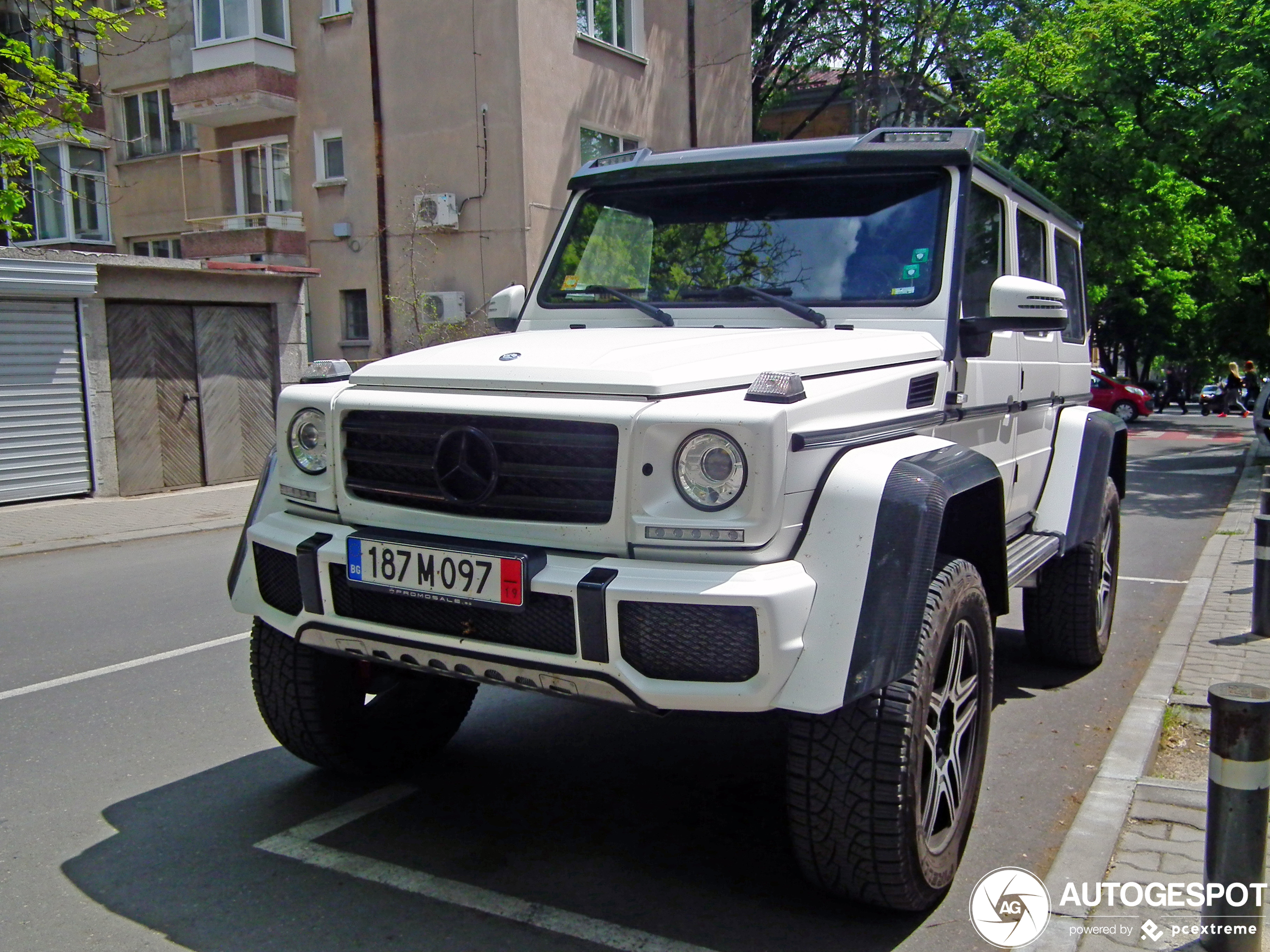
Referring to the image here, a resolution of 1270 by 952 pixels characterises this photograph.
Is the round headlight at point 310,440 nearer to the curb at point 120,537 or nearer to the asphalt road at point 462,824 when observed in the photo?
the asphalt road at point 462,824

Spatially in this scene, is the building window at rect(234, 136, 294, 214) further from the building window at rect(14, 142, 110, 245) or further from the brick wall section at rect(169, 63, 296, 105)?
the building window at rect(14, 142, 110, 245)

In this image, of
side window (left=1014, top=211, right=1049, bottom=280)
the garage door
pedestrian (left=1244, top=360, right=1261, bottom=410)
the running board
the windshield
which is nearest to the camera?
the windshield

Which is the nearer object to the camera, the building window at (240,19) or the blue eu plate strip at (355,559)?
the blue eu plate strip at (355,559)

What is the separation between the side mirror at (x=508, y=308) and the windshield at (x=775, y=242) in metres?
0.25

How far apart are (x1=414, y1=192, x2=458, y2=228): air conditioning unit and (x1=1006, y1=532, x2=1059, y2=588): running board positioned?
56.0ft

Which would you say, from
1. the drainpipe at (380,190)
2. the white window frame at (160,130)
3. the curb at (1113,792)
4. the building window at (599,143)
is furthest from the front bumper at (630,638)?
the white window frame at (160,130)

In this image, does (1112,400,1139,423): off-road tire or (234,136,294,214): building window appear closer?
(234,136,294,214): building window

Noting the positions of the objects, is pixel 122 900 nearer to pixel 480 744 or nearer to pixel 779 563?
pixel 480 744

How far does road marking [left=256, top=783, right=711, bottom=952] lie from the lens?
121 inches

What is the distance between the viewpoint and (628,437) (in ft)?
9.58

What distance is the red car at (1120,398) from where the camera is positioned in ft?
97.8

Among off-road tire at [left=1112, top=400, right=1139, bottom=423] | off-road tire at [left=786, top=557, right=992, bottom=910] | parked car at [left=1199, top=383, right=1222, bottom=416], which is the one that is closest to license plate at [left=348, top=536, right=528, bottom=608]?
off-road tire at [left=786, top=557, right=992, bottom=910]

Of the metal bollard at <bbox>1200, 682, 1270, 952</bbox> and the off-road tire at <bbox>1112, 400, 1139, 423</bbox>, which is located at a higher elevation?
the metal bollard at <bbox>1200, 682, 1270, 952</bbox>

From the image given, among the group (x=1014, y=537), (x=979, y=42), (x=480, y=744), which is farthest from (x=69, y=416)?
(x=979, y=42)
